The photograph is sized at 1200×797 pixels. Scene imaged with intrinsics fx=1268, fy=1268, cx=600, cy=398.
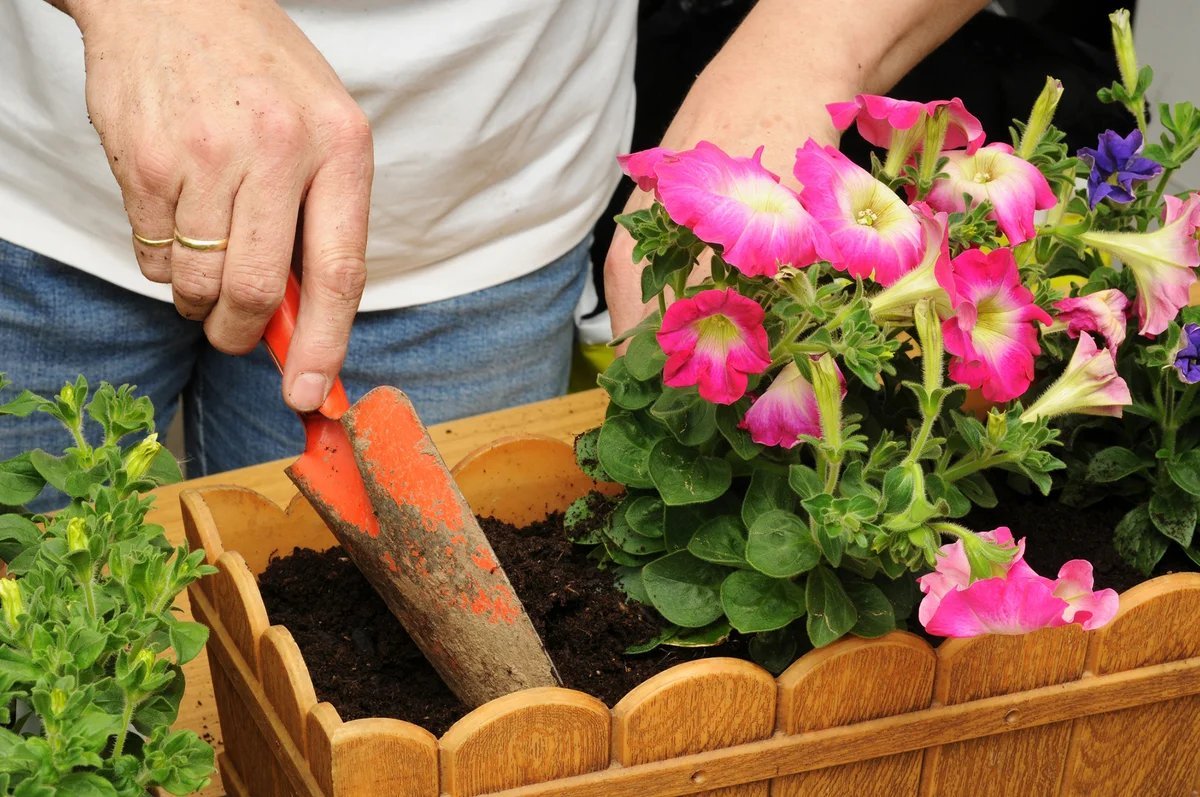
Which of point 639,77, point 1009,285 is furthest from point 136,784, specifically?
point 639,77

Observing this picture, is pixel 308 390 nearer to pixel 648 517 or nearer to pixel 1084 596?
pixel 648 517

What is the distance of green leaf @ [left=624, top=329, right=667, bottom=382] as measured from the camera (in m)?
0.72

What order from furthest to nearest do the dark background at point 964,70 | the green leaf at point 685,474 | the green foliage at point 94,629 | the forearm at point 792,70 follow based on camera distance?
1. the dark background at point 964,70
2. the forearm at point 792,70
3. the green leaf at point 685,474
4. the green foliage at point 94,629

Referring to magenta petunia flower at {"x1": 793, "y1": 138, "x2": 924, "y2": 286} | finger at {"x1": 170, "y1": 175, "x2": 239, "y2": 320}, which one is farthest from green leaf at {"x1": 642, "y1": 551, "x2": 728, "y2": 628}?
finger at {"x1": 170, "y1": 175, "x2": 239, "y2": 320}

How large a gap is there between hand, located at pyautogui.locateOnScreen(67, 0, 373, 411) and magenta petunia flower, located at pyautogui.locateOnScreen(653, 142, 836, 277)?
0.23 metres

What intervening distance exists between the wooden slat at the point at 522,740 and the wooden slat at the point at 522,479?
27cm

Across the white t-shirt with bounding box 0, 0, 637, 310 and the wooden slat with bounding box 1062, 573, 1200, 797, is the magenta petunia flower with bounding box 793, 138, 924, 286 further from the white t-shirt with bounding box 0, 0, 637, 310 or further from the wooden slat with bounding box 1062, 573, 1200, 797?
the white t-shirt with bounding box 0, 0, 637, 310

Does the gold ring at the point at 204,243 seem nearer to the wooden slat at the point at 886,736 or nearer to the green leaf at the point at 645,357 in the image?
the green leaf at the point at 645,357

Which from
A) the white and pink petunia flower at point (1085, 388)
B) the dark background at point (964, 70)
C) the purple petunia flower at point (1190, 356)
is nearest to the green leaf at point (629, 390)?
the white and pink petunia flower at point (1085, 388)

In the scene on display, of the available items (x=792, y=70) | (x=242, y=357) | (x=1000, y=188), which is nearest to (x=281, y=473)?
(x=242, y=357)

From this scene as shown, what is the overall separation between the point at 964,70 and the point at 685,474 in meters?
1.10

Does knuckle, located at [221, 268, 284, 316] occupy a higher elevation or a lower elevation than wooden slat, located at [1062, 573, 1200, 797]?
higher

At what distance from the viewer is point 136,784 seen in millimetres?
513

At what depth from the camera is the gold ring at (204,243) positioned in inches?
29.5
